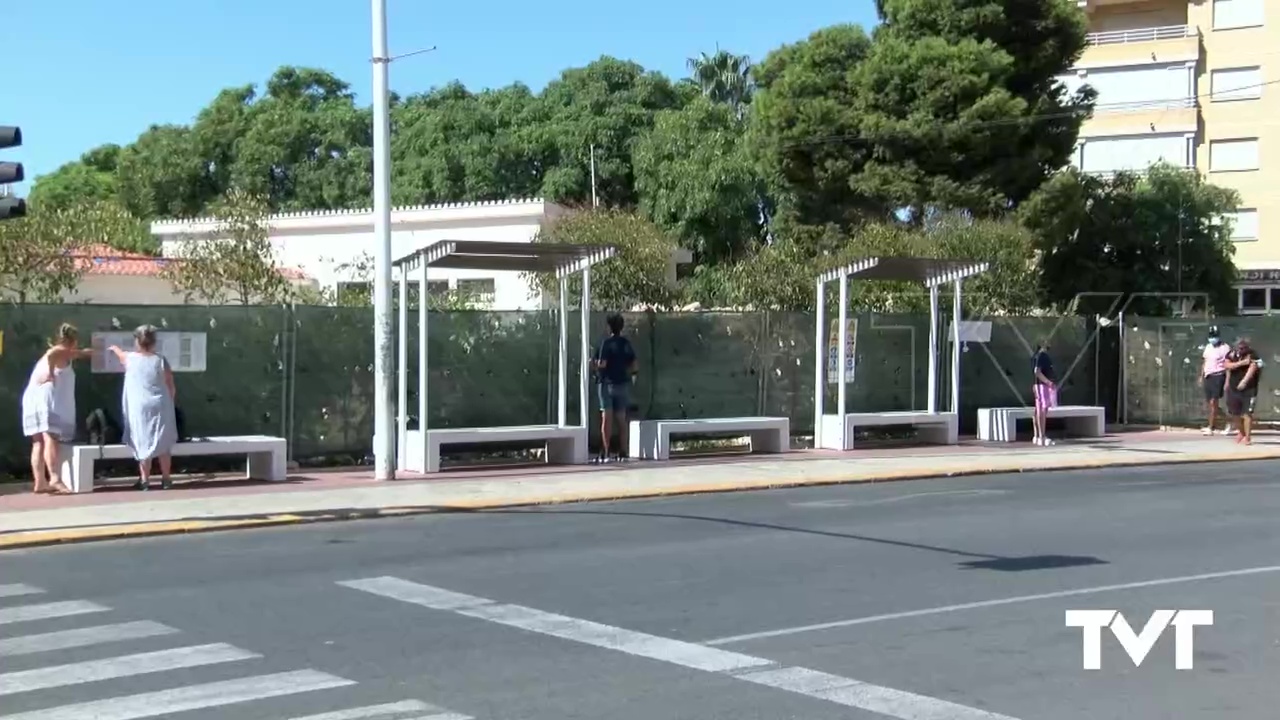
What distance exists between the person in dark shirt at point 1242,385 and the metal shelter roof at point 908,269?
16.0 ft

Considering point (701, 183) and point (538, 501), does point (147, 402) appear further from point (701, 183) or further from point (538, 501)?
point (701, 183)

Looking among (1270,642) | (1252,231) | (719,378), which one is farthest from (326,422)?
(1252,231)

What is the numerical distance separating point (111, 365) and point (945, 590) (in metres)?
10.4

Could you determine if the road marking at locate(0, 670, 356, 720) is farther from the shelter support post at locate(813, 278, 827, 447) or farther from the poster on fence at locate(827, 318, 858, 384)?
the poster on fence at locate(827, 318, 858, 384)

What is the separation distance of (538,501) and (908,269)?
896 cm

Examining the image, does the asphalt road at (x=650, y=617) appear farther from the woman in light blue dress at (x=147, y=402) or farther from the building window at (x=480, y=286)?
the building window at (x=480, y=286)

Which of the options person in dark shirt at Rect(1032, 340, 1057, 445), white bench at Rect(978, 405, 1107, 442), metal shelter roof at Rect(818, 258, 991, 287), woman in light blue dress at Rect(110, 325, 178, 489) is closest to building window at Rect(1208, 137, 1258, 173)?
white bench at Rect(978, 405, 1107, 442)

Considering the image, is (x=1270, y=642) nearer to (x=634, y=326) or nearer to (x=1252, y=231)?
(x=634, y=326)

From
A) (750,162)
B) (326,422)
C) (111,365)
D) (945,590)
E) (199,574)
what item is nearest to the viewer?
(945,590)

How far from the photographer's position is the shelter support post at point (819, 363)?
2222 cm

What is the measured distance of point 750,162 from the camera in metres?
39.5

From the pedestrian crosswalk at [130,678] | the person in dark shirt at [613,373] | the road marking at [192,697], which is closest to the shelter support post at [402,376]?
the person in dark shirt at [613,373]

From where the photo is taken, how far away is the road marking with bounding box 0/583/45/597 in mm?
9953

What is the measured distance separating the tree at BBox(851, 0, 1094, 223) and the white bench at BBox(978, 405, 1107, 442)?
7.83m
